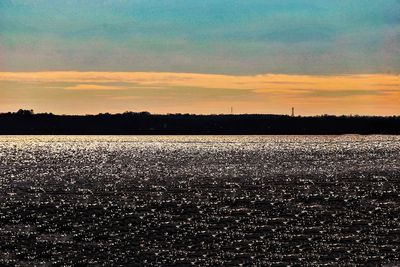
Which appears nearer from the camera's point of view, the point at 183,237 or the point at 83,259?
the point at 83,259

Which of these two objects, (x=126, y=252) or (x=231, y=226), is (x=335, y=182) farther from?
(x=126, y=252)

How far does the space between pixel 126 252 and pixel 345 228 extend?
19.9 metres

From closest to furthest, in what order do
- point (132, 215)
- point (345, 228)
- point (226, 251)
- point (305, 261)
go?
point (305, 261) < point (226, 251) < point (345, 228) < point (132, 215)

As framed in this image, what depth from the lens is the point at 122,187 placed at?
107438 millimetres

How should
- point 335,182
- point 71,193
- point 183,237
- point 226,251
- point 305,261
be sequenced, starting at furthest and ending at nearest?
point 335,182 < point 71,193 < point 183,237 < point 226,251 < point 305,261

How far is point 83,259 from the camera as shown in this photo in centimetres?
4853

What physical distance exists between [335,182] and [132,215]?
52.9 meters

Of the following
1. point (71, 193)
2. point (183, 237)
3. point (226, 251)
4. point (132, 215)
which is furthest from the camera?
point (71, 193)

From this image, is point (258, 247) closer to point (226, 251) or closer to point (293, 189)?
point (226, 251)

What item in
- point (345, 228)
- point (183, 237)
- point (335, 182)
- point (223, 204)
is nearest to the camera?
point (183, 237)

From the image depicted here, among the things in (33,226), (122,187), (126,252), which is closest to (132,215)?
(33,226)

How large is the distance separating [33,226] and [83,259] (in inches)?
651

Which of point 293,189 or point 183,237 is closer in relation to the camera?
point 183,237

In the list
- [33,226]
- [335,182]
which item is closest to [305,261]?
[33,226]
